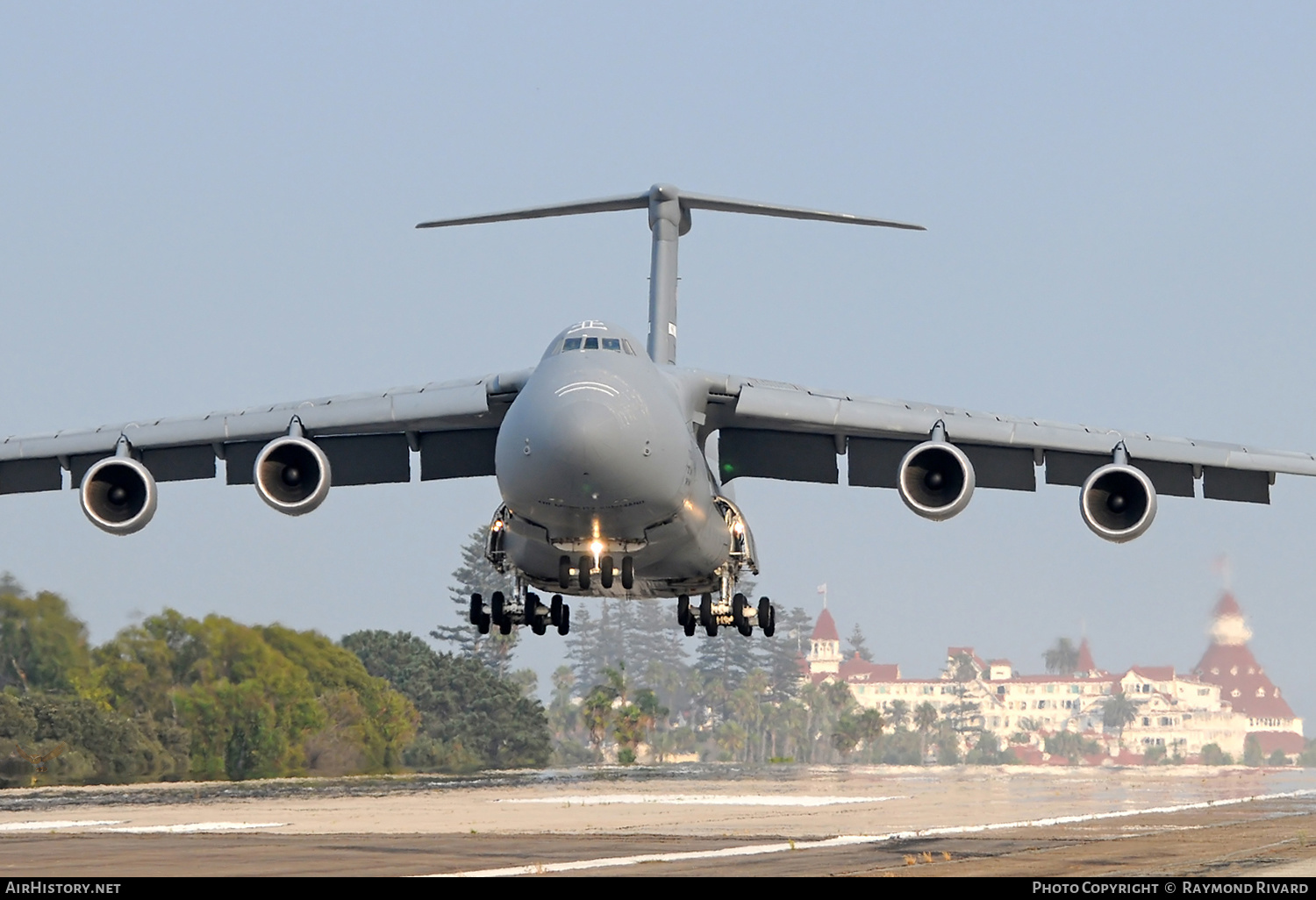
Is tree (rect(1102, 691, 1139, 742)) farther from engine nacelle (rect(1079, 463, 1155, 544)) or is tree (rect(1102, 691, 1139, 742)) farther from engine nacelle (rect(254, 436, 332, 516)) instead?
engine nacelle (rect(254, 436, 332, 516))

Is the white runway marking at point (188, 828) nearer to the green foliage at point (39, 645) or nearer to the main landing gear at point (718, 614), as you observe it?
the main landing gear at point (718, 614)

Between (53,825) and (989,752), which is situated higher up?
(53,825)

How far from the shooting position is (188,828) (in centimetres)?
1927

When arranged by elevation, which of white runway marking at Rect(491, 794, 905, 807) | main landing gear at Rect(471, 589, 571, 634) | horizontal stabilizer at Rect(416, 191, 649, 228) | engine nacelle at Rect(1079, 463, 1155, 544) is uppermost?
horizontal stabilizer at Rect(416, 191, 649, 228)

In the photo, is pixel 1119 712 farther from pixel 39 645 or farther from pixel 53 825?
pixel 53 825

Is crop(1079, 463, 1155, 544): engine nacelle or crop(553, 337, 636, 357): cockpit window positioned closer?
crop(553, 337, 636, 357): cockpit window

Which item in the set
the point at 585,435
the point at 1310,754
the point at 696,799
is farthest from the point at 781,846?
the point at 1310,754

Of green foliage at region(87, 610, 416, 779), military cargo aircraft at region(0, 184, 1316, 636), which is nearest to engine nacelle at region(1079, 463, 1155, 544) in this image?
military cargo aircraft at region(0, 184, 1316, 636)

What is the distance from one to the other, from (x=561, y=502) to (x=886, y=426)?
5486 mm

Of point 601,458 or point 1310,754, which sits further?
point 1310,754

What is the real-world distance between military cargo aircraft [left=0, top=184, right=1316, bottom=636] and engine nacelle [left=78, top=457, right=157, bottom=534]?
0.02 meters

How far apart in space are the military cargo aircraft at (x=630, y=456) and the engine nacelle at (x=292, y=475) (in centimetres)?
2

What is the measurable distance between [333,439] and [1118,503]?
417 inches

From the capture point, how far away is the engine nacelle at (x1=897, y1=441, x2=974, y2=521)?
19.6m
